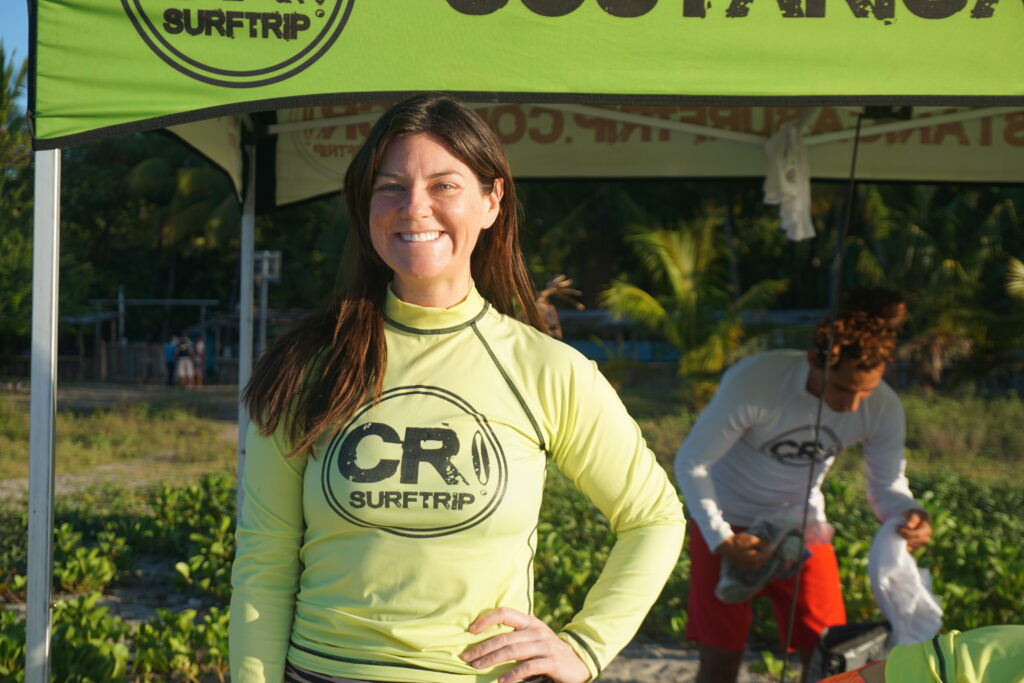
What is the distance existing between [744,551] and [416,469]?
197 cm

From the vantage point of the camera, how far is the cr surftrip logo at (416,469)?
65.2 inches

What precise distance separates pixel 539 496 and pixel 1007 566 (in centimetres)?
450

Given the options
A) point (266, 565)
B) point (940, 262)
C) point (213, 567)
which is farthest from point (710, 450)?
point (940, 262)

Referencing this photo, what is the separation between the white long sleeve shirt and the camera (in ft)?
11.2

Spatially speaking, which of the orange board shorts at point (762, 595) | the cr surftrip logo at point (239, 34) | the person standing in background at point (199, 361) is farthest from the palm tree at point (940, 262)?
the cr surftrip logo at point (239, 34)

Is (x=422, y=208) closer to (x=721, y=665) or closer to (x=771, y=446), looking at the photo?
(x=771, y=446)

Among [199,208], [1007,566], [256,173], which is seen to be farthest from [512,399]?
[199,208]

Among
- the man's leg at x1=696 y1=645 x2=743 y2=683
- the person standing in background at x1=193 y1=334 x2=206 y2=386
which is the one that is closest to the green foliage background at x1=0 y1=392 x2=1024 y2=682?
the man's leg at x1=696 y1=645 x2=743 y2=683

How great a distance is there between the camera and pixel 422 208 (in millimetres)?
1729

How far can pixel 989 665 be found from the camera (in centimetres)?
145

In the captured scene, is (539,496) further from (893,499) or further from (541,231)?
(541,231)

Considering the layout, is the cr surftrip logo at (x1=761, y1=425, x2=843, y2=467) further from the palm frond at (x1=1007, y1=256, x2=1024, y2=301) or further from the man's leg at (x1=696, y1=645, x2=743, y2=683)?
the palm frond at (x1=1007, y1=256, x2=1024, y2=301)

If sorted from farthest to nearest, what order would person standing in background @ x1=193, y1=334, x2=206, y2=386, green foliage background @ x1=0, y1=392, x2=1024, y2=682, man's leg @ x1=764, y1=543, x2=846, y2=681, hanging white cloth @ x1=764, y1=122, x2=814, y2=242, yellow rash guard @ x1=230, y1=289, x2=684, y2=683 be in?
person standing in background @ x1=193, y1=334, x2=206, y2=386 < hanging white cloth @ x1=764, y1=122, x2=814, y2=242 < green foliage background @ x1=0, y1=392, x2=1024, y2=682 < man's leg @ x1=764, y1=543, x2=846, y2=681 < yellow rash guard @ x1=230, y1=289, x2=684, y2=683

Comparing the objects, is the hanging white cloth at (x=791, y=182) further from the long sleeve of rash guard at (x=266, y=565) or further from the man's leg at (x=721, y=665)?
the long sleeve of rash guard at (x=266, y=565)
